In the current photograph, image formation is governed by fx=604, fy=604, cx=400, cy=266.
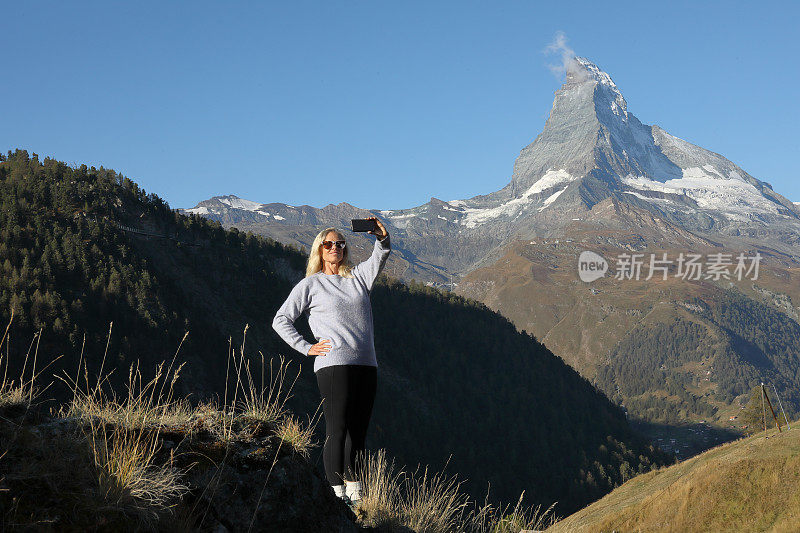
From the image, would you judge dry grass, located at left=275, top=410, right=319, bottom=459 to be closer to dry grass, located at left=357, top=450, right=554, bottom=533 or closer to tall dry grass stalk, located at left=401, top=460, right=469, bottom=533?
dry grass, located at left=357, top=450, right=554, bottom=533

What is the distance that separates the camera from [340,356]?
583cm

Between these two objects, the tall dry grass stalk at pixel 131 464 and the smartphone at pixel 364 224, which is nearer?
the tall dry grass stalk at pixel 131 464

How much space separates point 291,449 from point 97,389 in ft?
5.99

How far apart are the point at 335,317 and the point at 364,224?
3.43ft

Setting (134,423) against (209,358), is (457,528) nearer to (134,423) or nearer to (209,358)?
(134,423)

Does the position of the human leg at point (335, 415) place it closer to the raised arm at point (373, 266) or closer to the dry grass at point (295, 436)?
the dry grass at point (295, 436)

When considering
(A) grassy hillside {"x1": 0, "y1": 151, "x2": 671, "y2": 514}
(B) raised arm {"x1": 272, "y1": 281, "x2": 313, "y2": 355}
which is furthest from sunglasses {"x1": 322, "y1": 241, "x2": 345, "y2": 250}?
(A) grassy hillside {"x1": 0, "y1": 151, "x2": 671, "y2": 514}

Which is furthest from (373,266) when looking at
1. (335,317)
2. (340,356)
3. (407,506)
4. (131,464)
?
(131,464)

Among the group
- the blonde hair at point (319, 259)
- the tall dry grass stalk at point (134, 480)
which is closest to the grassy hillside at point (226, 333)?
the blonde hair at point (319, 259)

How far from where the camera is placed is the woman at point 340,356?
5.81 m

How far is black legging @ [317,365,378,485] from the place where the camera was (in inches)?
229

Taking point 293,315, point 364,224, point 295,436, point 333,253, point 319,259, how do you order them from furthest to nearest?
point 319,259 < point 333,253 < point 364,224 < point 293,315 < point 295,436

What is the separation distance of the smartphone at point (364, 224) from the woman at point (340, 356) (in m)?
0.52

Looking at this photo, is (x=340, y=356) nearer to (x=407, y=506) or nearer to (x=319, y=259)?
(x=319, y=259)
